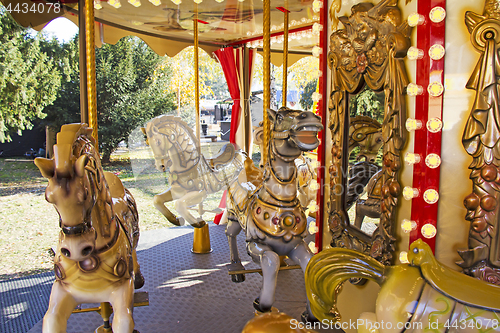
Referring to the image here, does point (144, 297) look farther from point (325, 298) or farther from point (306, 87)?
point (306, 87)

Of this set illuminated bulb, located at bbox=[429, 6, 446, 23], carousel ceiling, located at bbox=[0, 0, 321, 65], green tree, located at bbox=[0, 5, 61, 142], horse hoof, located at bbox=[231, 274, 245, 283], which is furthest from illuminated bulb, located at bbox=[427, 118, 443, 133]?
green tree, located at bbox=[0, 5, 61, 142]

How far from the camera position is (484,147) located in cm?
129

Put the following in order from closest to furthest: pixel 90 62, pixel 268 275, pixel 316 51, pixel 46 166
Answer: pixel 46 166
pixel 268 275
pixel 90 62
pixel 316 51

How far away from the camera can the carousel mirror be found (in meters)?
1.97

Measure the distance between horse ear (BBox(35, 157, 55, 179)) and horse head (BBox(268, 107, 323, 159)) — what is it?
1010mm

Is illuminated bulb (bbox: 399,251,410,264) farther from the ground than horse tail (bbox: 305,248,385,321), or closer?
closer

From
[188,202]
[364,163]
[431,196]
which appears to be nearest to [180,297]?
[188,202]

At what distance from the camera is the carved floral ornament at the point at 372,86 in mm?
1511

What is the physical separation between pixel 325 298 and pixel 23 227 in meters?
5.30

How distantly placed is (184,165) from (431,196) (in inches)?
91.1

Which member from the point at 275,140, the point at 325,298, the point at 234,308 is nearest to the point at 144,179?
the point at 234,308

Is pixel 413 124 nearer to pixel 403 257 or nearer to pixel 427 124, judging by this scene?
pixel 427 124

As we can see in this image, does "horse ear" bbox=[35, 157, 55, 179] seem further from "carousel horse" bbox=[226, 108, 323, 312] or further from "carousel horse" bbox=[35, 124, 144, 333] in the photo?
"carousel horse" bbox=[226, 108, 323, 312]

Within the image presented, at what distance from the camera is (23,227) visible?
4840 millimetres
